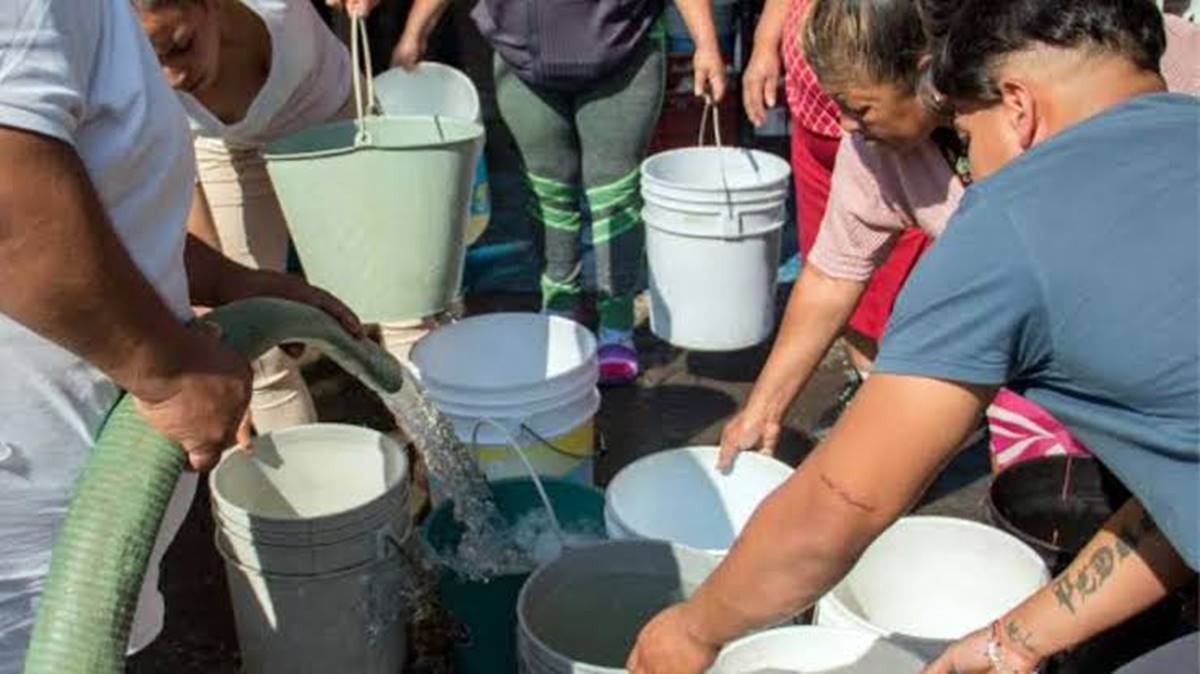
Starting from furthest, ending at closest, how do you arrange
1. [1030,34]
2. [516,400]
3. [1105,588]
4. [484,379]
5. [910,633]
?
[484,379] < [516,400] < [910,633] < [1105,588] < [1030,34]

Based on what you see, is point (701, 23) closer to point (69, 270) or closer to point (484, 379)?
point (484, 379)

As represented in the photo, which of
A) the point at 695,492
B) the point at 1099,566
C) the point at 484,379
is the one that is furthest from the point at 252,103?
the point at 1099,566

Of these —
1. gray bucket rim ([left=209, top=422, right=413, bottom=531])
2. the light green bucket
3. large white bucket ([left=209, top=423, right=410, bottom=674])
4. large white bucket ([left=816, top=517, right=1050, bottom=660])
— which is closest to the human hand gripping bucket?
the light green bucket

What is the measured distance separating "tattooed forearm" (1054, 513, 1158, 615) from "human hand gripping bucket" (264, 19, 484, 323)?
149 cm

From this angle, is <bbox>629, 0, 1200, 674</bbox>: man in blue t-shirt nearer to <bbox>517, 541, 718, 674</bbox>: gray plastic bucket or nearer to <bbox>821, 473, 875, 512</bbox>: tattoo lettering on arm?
<bbox>821, 473, 875, 512</bbox>: tattoo lettering on arm

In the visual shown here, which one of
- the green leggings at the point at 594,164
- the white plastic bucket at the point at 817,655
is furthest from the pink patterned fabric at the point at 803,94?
the white plastic bucket at the point at 817,655

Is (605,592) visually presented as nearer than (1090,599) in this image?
No

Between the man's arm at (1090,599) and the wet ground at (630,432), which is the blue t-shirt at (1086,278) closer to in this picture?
the man's arm at (1090,599)

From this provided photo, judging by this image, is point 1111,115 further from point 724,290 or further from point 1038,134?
point 724,290

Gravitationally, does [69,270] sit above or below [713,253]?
above

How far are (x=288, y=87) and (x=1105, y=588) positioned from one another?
6.84ft

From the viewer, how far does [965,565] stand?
251 centimetres

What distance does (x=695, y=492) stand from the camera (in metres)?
2.81

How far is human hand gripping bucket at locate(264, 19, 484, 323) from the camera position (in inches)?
108
